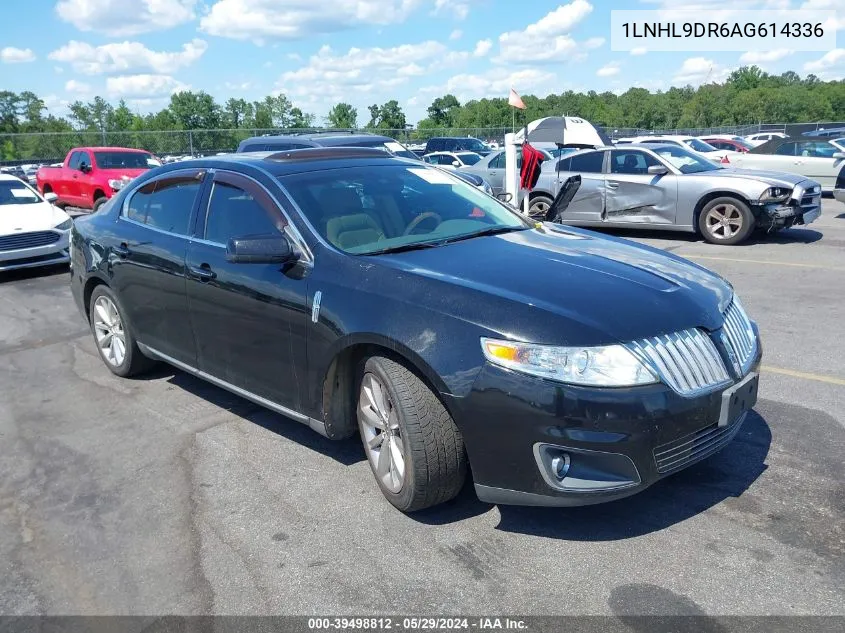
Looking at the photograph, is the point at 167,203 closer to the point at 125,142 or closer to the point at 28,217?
the point at 28,217

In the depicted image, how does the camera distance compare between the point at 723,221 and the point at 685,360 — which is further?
the point at 723,221

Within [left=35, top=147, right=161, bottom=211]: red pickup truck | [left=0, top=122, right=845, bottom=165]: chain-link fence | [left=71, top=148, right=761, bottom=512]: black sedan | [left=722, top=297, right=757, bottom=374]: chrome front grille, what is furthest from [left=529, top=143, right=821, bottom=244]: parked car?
[left=0, top=122, right=845, bottom=165]: chain-link fence

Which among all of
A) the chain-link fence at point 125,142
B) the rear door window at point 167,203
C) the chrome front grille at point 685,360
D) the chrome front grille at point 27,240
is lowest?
the chrome front grille at point 27,240

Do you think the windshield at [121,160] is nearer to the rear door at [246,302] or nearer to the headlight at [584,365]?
the rear door at [246,302]

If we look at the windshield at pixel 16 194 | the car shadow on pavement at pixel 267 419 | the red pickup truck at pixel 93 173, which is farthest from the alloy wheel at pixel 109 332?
the red pickup truck at pixel 93 173

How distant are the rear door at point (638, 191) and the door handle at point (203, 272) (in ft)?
29.4

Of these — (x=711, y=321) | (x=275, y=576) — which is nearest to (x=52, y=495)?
(x=275, y=576)

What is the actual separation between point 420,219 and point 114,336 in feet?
9.49

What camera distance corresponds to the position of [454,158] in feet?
82.3

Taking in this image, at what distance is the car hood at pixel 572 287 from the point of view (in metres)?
2.99

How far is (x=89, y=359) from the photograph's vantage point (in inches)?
252

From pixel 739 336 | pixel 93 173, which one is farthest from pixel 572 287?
pixel 93 173

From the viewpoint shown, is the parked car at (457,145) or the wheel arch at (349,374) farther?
the parked car at (457,145)

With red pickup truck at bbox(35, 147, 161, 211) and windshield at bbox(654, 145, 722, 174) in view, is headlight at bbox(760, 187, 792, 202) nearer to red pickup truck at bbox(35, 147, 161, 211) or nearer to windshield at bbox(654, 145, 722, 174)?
windshield at bbox(654, 145, 722, 174)
